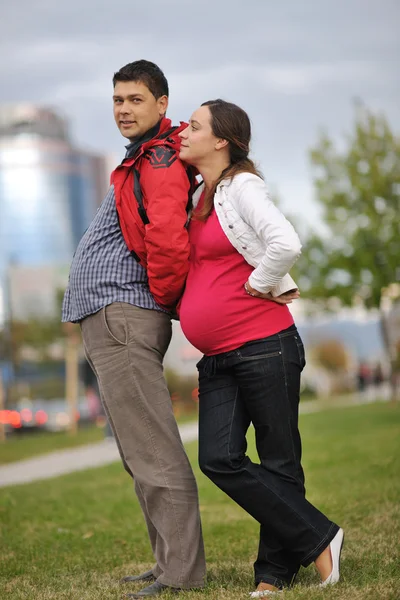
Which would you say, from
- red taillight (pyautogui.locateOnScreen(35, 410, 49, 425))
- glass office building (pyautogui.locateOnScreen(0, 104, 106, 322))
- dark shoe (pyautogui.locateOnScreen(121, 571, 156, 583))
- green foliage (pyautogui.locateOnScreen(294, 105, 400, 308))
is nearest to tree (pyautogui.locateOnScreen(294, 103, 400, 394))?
green foliage (pyautogui.locateOnScreen(294, 105, 400, 308))

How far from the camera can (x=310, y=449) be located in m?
12.0

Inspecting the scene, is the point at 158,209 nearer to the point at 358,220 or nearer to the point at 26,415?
the point at 358,220

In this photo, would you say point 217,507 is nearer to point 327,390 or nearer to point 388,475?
point 388,475

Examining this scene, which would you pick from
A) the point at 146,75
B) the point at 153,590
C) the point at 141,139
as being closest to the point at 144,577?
the point at 153,590

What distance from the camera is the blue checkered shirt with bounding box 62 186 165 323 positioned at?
4484 mm

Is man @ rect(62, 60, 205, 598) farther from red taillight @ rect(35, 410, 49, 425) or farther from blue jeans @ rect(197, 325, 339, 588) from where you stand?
red taillight @ rect(35, 410, 49, 425)

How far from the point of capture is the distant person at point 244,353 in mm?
4289

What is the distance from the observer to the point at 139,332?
4.49m

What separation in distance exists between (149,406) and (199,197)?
96 centimetres

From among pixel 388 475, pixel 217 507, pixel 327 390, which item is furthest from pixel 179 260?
pixel 327 390

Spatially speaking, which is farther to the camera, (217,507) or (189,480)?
(217,507)

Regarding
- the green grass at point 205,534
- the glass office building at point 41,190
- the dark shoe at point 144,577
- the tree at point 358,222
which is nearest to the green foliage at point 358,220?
the tree at point 358,222

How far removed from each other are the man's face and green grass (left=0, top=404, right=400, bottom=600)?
2.07 m

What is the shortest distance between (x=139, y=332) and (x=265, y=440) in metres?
0.73
